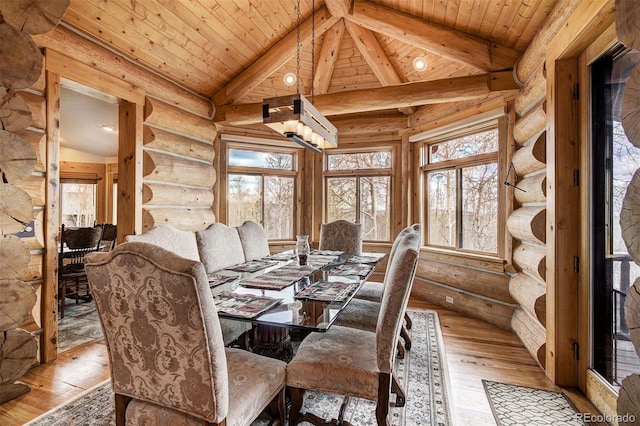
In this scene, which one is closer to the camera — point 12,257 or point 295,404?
point 295,404

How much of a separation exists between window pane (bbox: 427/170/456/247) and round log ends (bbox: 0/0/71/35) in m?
4.39

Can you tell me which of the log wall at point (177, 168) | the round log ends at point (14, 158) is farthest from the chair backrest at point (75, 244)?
the round log ends at point (14, 158)

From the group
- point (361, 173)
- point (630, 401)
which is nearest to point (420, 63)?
point (361, 173)

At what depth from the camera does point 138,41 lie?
322 cm

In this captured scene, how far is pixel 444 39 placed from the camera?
11.1 feet

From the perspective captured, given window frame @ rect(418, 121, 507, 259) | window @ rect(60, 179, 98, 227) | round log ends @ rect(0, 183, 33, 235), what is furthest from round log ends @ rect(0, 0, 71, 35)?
window @ rect(60, 179, 98, 227)

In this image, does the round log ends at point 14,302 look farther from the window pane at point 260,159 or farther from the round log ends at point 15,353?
the window pane at point 260,159

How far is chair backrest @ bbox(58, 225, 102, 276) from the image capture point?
12.6ft

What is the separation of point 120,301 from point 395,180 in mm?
4390

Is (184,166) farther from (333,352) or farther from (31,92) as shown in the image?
(333,352)

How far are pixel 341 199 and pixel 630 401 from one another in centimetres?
432

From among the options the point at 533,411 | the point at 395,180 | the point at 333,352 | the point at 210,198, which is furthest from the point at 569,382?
the point at 210,198

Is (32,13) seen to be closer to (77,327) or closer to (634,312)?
(77,327)

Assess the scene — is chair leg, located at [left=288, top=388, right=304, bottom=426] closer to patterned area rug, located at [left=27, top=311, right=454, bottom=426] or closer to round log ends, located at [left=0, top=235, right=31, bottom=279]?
patterned area rug, located at [left=27, top=311, right=454, bottom=426]
